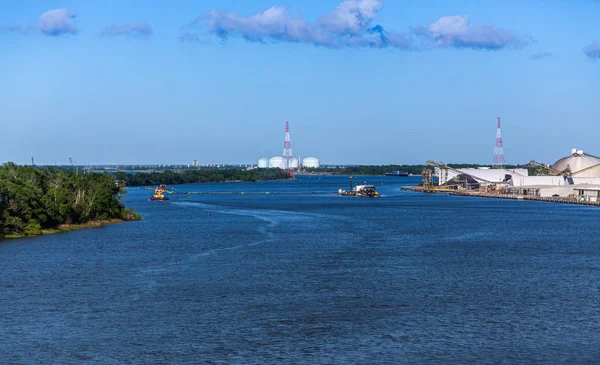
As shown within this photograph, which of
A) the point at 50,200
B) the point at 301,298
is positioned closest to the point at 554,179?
the point at 50,200

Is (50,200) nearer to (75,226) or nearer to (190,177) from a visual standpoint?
(75,226)

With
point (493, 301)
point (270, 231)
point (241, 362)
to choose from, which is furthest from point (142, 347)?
point (270, 231)

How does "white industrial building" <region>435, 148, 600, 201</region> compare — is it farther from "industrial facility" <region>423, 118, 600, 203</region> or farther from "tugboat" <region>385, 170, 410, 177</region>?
"tugboat" <region>385, 170, 410, 177</region>

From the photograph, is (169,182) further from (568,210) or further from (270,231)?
(270,231)

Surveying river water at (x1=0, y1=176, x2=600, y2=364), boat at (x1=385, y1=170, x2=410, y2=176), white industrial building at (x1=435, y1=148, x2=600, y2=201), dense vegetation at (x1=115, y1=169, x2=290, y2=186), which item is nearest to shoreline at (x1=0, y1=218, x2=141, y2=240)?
river water at (x1=0, y1=176, x2=600, y2=364)

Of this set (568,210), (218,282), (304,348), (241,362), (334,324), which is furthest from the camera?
(568,210)

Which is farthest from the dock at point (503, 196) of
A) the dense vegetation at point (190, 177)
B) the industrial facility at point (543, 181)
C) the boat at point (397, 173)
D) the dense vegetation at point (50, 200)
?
the boat at point (397, 173)

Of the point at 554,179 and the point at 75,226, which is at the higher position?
the point at 554,179
